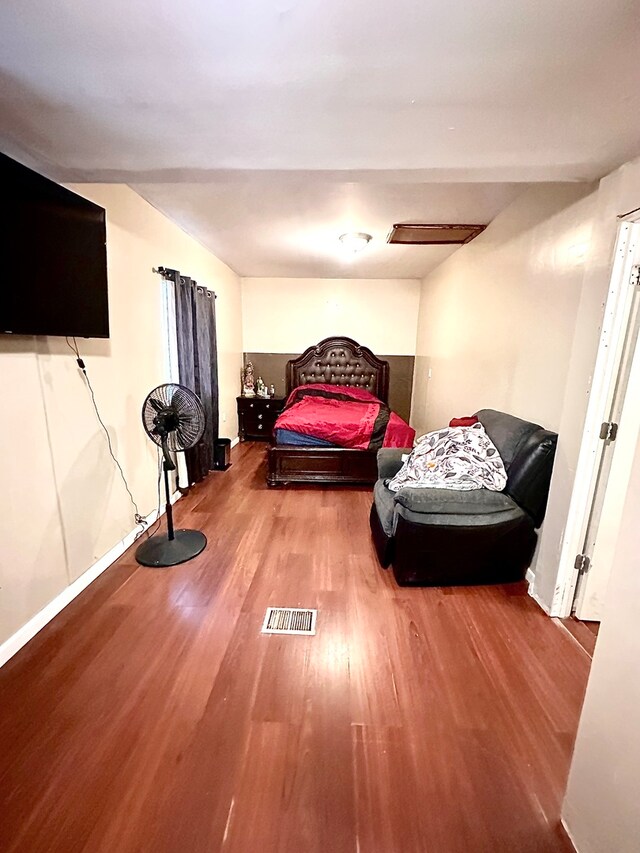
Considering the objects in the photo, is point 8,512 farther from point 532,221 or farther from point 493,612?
point 532,221

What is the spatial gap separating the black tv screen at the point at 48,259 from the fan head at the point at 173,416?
49cm

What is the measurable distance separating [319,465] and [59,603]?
2.32 metres

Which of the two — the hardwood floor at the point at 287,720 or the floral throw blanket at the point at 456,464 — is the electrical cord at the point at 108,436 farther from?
the floral throw blanket at the point at 456,464

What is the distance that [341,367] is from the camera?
220 inches

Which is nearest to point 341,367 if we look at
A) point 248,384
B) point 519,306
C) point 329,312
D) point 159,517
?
point 329,312

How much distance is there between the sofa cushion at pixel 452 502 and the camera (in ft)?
6.94

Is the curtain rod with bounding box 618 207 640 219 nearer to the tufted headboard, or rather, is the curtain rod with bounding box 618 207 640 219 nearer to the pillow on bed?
the pillow on bed

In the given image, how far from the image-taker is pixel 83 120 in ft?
4.50

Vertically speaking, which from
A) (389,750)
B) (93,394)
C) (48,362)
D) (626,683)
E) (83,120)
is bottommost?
(389,750)

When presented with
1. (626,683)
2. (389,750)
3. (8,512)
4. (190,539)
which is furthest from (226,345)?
(626,683)

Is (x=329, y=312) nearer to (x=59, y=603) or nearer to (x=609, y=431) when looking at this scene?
(x=609, y=431)

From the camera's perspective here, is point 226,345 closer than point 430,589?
No

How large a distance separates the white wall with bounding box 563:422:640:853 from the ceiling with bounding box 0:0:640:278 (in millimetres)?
1090

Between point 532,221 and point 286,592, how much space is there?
8.87ft
